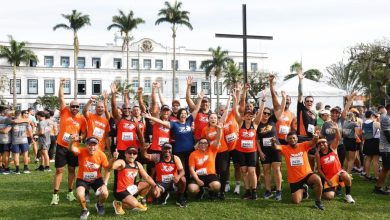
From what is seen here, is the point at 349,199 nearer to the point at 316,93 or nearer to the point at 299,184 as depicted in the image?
the point at 299,184

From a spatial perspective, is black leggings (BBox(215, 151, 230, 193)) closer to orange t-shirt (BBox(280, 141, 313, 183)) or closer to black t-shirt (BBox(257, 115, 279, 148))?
black t-shirt (BBox(257, 115, 279, 148))

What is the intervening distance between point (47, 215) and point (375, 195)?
21.2 feet

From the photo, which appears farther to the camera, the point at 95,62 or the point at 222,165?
the point at 95,62

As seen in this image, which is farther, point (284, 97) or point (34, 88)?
point (34, 88)

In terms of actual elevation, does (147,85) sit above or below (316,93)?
above

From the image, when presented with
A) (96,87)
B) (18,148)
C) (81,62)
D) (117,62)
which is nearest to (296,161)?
(18,148)

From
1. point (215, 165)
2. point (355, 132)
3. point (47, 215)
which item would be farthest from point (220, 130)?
point (355, 132)

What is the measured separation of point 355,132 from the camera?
10.5m

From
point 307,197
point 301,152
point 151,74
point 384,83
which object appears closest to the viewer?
point 301,152

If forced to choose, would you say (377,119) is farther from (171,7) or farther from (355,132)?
(171,7)

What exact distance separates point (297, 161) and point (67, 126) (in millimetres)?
4454

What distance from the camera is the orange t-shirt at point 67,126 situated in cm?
802

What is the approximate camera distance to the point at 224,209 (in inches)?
290

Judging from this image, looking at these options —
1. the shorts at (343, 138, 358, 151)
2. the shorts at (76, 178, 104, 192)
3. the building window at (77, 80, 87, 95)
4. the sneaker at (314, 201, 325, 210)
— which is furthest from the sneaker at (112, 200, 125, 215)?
the building window at (77, 80, 87, 95)
